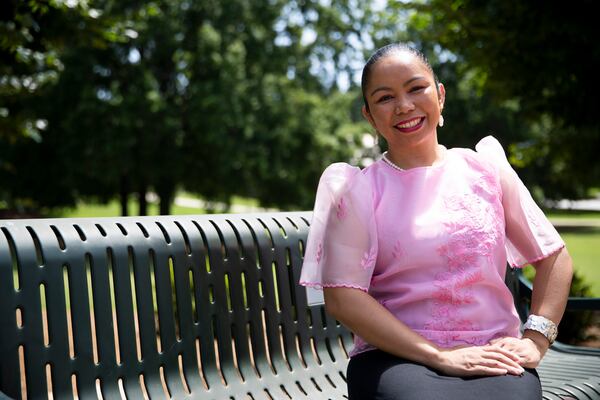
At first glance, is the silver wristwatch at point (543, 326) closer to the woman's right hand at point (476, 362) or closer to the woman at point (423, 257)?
the woman at point (423, 257)

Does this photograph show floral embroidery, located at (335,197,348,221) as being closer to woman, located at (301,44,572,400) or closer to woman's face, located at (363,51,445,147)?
woman, located at (301,44,572,400)

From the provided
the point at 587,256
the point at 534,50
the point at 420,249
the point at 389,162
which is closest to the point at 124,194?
the point at 587,256

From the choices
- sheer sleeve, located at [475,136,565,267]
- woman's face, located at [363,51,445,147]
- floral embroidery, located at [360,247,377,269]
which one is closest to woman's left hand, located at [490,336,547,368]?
sheer sleeve, located at [475,136,565,267]

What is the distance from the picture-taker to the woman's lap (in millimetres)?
2119

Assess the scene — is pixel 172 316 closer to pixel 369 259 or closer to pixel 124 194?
pixel 369 259

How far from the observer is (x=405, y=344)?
88.4 inches

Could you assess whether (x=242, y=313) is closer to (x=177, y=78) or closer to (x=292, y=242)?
(x=292, y=242)

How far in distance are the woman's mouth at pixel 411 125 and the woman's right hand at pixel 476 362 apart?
72 cm

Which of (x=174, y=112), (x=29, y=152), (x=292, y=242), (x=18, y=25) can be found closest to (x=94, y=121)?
(x=174, y=112)

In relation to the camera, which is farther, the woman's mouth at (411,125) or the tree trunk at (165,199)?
the tree trunk at (165,199)

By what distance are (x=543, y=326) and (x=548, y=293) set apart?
122 millimetres

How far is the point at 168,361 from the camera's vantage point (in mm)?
2811

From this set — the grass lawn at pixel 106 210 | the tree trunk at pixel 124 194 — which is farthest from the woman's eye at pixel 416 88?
the grass lawn at pixel 106 210

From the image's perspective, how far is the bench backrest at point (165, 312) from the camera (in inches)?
96.0
